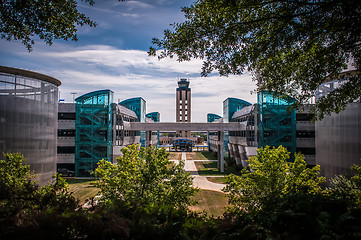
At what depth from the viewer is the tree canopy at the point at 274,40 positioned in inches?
305

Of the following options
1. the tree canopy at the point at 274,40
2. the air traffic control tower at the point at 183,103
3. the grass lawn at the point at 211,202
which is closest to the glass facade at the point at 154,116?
the air traffic control tower at the point at 183,103

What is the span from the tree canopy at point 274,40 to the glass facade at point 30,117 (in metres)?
13.9

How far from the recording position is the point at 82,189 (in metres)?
26.8

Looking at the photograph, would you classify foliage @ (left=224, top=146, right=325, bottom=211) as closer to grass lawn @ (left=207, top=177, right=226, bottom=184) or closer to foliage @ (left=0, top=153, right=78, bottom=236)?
foliage @ (left=0, top=153, right=78, bottom=236)

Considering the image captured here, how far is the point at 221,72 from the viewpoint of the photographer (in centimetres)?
966

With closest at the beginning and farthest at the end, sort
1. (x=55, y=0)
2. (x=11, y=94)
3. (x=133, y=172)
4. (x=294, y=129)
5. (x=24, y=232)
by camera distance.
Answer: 1. (x=24, y=232)
2. (x=55, y=0)
3. (x=133, y=172)
4. (x=11, y=94)
5. (x=294, y=129)

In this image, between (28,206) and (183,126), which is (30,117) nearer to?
(28,206)

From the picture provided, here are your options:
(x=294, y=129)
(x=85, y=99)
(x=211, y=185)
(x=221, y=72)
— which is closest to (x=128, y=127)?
(x=85, y=99)

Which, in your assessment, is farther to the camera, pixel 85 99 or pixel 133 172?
pixel 85 99

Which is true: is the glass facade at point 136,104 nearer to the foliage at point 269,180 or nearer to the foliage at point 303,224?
the foliage at point 269,180

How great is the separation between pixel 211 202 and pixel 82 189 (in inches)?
603

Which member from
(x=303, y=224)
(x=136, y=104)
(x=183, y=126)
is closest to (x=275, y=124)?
(x=183, y=126)

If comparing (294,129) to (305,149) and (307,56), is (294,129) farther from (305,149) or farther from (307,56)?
(307,56)

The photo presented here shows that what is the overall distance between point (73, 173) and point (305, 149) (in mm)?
35894
